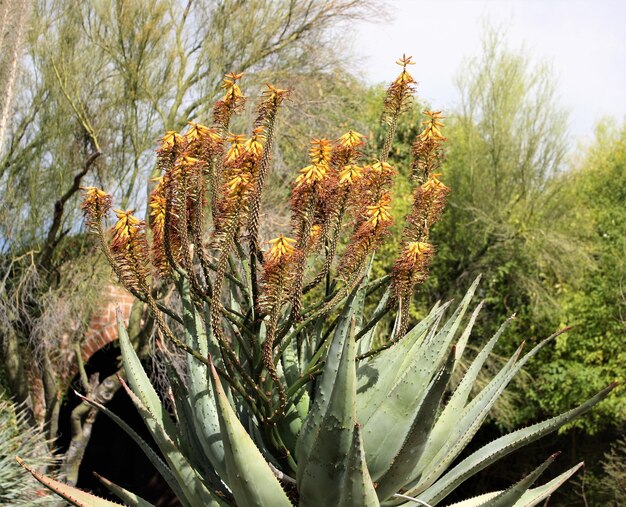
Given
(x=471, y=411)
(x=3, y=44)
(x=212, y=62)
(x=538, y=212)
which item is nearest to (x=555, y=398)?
(x=538, y=212)

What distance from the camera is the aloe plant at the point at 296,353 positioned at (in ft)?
8.16

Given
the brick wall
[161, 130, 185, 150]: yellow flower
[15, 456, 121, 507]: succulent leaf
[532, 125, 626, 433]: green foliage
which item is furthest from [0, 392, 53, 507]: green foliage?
[532, 125, 626, 433]: green foliage

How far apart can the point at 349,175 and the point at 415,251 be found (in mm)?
325

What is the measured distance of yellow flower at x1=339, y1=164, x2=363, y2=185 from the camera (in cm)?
274

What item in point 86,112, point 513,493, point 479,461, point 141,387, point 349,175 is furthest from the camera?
point 86,112

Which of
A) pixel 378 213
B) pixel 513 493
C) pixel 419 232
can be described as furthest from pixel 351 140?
pixel 513 493

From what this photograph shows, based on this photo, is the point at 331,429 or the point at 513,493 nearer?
the point at 331,429

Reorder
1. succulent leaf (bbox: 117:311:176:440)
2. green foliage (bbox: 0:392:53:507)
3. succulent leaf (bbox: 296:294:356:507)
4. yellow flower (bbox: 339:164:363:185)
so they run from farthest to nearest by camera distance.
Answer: green foliage (bbox: 0:392:53:507)
succulent leaf (bbox: 117:311:176:440)
yellow flower (bbox: 339:164:363:185)
succulent leaf (bbox: 296:294:356:507)

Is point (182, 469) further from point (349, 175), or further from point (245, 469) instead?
point (349, 175)

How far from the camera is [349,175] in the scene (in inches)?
108

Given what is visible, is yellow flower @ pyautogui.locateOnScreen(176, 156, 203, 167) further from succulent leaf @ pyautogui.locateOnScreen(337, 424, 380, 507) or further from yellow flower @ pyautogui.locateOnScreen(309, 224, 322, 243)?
succulent leaf @ pyautogui.locateOnScreen(337, 424, 380, 507)

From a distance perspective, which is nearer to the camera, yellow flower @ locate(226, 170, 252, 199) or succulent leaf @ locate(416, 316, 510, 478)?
yellow flower @ locate(226, 170, 252, 199)

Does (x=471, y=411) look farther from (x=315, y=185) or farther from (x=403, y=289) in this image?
(x=315, y=185)

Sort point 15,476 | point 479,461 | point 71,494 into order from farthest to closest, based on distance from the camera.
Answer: point 15,476 → point 479,461 → point 71,494
